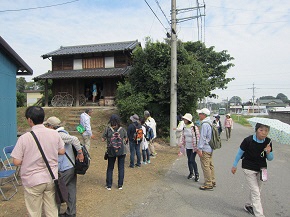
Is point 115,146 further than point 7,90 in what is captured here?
No

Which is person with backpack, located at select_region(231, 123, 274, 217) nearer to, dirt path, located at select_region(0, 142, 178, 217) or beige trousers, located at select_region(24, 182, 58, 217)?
dirt path, located at select_region(0, 142, 178, 217)

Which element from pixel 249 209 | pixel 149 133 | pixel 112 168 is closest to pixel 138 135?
pixel 149 133

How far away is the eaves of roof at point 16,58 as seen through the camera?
688 cm

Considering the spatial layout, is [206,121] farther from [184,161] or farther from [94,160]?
[94,160]

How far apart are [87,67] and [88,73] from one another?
140cm

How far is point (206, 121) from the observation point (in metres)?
5.48

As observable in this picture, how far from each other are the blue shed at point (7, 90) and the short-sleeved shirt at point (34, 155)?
4744 mm

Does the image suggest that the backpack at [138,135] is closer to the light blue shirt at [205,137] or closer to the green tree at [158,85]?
the light blue shirt at [205,137]

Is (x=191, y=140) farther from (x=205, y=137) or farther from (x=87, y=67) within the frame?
(x=87, y=67)

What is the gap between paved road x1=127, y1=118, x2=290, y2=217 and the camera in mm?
4363

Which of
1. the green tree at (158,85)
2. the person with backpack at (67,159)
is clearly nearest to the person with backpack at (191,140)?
the person with backpack at (67,159)

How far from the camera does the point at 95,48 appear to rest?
21.0 metres

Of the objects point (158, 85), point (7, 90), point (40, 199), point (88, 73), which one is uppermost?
point (88, 73)

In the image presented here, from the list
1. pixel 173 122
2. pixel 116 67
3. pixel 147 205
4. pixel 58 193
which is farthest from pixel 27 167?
pixel 116 67
